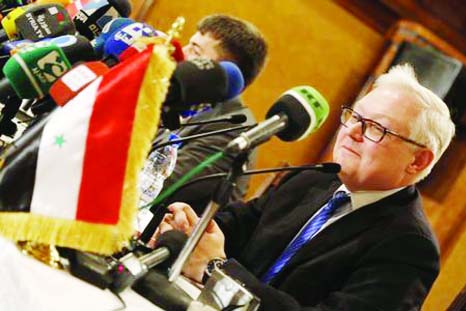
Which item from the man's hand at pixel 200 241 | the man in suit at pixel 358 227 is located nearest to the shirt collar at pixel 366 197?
the man in suit at pixel 358 227

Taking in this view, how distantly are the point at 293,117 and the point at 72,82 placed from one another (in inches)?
12.9

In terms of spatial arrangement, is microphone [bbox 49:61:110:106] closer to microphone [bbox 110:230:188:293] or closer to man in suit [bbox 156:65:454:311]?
microphone [bbox 110:230:188:293]

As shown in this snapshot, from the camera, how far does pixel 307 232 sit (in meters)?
1.34

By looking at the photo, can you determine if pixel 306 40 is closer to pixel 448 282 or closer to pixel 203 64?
pixel 448 282

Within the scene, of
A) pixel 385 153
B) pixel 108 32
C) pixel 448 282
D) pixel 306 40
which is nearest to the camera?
pixel 108 32

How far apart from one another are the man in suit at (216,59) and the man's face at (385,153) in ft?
1.39

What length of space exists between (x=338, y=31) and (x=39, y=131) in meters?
2.52

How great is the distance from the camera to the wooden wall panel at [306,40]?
309 cm

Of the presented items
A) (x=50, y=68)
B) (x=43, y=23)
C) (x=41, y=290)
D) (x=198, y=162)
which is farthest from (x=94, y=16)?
(x=41, y=290)

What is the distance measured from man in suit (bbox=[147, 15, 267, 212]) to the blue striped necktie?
38 cm

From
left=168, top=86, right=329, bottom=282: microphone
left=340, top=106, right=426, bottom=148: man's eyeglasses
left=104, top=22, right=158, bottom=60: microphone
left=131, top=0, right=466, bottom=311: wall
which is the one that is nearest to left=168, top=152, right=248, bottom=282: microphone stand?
left=168, top=86, right=329, bottom=282: microphone

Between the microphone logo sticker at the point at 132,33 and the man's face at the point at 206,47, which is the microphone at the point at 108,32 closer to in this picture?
the microphone logo sticker at the point at 132,33

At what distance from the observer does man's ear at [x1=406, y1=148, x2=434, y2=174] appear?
4.40ft

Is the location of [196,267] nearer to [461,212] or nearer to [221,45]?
[221,45]
